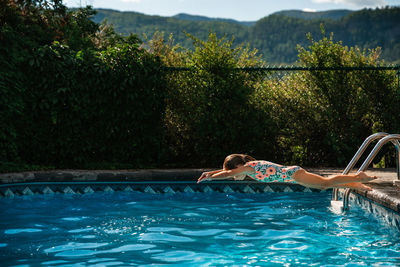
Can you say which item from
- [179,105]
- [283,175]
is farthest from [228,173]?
Answer: [179,105]

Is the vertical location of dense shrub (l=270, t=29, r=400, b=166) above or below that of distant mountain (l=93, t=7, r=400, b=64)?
below

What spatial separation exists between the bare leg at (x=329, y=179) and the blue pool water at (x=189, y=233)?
46 cm

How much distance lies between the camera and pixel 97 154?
27.6ft

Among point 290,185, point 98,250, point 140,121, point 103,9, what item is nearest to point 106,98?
point 140,121

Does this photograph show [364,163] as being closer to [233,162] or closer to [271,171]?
[271,171]

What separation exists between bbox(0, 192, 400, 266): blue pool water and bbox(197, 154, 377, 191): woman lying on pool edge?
451 mm

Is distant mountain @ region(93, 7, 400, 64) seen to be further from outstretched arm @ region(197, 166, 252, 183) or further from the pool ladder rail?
outstretched arm @ region(197, 166, 252, 183)

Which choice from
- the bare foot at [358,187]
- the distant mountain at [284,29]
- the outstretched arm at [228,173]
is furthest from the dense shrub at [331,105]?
the distant mountain at [284,29]

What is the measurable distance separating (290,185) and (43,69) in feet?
15.1

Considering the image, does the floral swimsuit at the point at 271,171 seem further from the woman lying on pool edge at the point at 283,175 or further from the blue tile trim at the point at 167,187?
the blue tile trim at the point at 167,187

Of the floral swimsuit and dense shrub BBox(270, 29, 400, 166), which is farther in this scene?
dense shrub BBox(270, 29, 400, 166)

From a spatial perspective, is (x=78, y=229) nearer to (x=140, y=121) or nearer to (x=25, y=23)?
(x=140, y=121)

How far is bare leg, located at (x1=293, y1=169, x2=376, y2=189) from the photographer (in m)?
5.06

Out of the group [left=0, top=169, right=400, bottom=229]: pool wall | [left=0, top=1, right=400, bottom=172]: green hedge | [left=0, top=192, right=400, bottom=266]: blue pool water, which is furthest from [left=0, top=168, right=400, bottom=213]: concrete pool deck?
[left=0, top=1, right=400, bottom=172]: green hedge
